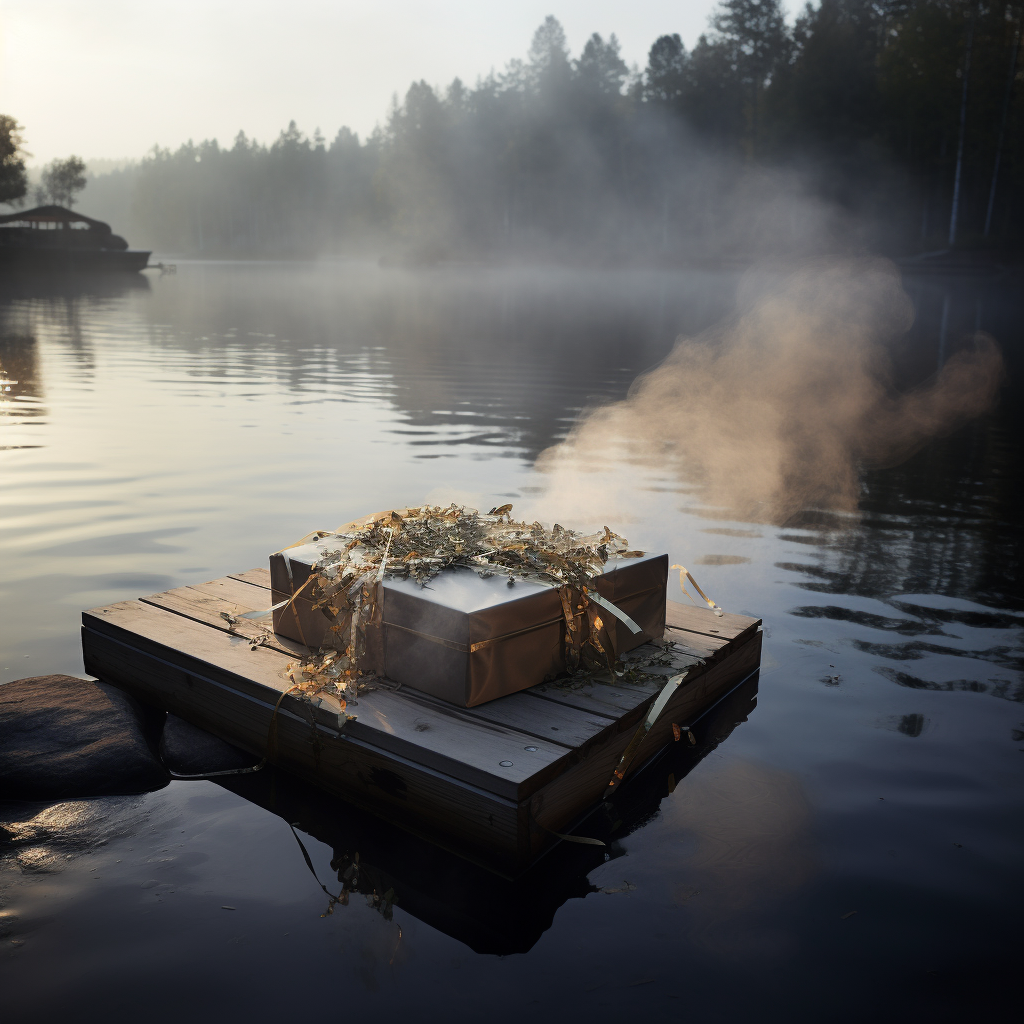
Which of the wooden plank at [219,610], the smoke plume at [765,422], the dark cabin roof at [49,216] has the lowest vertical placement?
the smoke plume at [765,422]

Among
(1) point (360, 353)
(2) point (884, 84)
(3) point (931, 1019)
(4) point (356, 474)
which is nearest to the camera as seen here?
(3) point (931, 1019)

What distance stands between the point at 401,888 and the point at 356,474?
5.61m

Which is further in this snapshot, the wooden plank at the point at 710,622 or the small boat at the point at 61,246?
the small boat at the point at 61,246

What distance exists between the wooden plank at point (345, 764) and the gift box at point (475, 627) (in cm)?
30

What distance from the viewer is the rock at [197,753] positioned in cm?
315

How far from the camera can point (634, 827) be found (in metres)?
2.80

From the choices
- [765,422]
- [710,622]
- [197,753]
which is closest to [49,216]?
[765,422]

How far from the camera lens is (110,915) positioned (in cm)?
237

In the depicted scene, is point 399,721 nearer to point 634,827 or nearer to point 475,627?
point 475,627

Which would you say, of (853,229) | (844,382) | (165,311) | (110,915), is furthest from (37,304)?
(853,229)

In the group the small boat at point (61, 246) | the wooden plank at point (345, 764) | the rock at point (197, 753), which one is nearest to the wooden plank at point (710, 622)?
the wooden plank at point (345, 764)

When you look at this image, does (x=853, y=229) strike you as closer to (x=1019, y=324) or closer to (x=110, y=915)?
(x=1019, y=324)

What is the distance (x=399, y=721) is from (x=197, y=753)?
0.97 meters

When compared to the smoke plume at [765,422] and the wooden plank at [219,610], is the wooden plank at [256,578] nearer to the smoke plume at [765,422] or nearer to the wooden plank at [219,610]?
the wooden plank at [219,610]
